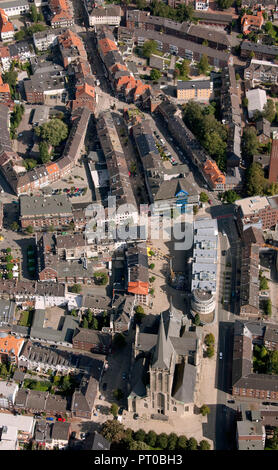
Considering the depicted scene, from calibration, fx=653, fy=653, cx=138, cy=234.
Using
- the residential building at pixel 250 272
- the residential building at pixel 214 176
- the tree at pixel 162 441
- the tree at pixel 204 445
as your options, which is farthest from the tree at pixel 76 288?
the residential building at pixel 214 176

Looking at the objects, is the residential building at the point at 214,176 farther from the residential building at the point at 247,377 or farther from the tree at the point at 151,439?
the tree at the point at 151,439

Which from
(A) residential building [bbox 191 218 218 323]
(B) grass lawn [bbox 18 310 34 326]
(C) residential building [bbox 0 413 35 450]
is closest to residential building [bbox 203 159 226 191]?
(A) residential building [bbox 191 218 218 323]

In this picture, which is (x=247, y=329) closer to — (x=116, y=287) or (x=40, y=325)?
(x=116, y=287)

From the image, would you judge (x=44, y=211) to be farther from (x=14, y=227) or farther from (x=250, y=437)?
(x=250, y=437)

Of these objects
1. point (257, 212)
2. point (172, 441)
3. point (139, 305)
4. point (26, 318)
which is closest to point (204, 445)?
point (172, 441)

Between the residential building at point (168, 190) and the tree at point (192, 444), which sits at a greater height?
the residential building at point (168, 190)

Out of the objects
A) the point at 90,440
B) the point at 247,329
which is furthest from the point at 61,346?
the point at 247,329
